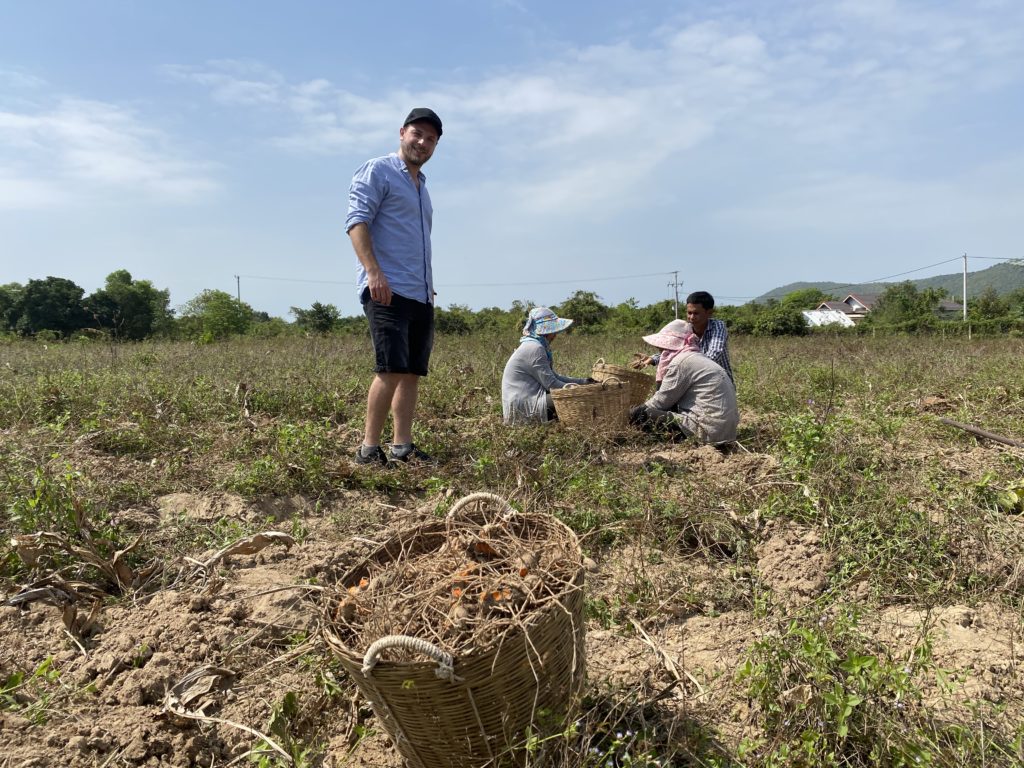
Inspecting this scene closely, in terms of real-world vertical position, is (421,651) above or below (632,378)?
below

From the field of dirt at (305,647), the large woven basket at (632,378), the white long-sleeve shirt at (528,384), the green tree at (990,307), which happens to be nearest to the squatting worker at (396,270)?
the field of dirt at (305,647)

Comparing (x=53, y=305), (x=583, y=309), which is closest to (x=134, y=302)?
(x=53, y=305)

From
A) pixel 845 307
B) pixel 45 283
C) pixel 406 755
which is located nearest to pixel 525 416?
pixel 406 755

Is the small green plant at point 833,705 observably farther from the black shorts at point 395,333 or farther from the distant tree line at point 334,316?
the distant tree line at point 334,316

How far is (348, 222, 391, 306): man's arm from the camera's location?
11.7 ft

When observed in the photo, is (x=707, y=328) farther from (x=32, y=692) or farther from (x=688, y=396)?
(x=32, y=692)

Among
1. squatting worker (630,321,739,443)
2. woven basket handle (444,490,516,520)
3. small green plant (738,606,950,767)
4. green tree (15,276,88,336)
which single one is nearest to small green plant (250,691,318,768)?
woven basket handle (444,490,516,520)

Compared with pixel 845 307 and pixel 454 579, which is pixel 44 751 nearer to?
pixel 454 579

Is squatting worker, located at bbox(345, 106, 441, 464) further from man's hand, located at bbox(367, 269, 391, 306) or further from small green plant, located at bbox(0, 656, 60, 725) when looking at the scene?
small green plant, located at bbox(0, 656, 60, 725)

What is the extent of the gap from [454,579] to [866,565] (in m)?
1.81

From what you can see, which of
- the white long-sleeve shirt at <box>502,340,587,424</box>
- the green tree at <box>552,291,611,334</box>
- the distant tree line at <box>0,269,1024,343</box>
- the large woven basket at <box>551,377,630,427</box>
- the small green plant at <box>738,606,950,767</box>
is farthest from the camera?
the green tree at <box>552,291,611,334</box>

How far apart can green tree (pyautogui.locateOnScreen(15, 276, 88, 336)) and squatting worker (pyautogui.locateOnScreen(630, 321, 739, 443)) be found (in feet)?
114

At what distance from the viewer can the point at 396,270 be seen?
12.3 feet

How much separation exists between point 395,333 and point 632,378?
2.06m
